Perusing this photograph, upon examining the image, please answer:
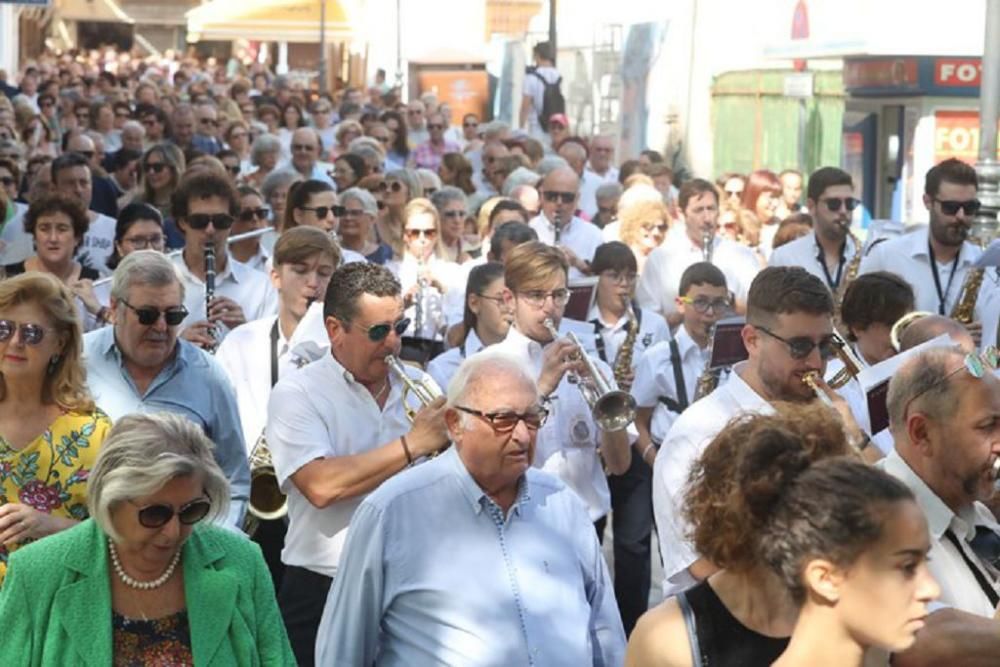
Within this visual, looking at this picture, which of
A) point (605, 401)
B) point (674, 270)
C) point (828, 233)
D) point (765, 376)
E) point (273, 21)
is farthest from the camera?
point (273, 21)

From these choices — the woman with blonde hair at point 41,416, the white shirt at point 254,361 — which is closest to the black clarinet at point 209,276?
the white shirt at point 254,361

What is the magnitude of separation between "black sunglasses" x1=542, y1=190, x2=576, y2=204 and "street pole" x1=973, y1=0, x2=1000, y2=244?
120 inches

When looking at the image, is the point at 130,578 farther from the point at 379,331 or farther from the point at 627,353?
the point at 627,353

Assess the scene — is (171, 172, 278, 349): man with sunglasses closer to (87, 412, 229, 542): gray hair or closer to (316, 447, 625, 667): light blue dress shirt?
(316, 447, 625, 667): light blue dress shirt

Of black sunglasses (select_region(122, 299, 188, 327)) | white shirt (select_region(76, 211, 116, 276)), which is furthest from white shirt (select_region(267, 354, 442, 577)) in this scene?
white shirt (select_region(76, 211, 116, 276))

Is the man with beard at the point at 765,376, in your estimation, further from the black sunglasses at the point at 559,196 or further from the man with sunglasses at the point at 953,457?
the black sunglasses at the point at 559,196

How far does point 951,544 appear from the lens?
5.23m

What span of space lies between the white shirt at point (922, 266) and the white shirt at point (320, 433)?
4206mm

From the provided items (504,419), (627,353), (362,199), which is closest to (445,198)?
(362,199)

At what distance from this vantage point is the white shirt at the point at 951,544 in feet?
16.6

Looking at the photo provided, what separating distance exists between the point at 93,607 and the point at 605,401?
3263 millimetres

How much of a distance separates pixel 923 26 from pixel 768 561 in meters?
18.3

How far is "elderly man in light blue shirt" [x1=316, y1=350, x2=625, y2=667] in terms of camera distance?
5727mm

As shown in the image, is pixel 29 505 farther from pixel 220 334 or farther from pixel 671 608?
pixel 220 334
